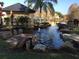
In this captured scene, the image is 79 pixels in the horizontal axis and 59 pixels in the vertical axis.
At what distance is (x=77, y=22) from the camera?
178ft

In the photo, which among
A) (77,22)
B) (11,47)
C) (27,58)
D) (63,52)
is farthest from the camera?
(77,22)

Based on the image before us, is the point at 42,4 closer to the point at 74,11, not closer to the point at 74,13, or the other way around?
the point at 74,11

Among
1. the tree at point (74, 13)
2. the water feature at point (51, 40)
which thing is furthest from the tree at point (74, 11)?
the water feature at point (51, 40)

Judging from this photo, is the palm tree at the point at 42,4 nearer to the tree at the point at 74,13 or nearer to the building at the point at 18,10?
the building at the point at 18,10

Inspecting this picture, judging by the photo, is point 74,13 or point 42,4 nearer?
point 42,4

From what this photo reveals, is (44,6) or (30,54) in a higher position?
(44,6)

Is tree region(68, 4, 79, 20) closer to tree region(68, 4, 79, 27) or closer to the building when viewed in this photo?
tree region(68, 4, 79, 27)

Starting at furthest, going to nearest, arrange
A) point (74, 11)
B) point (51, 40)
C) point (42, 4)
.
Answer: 1. point (74, 11)
2. point (42, 4)
3. point (51, 40)

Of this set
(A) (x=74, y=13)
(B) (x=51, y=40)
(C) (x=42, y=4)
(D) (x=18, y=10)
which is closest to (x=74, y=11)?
(A) (x=74, y=13)

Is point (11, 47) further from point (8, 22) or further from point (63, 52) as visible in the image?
point (8, 22)

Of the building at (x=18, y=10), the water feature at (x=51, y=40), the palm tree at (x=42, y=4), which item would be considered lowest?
the water feature at (x=51, y=40)

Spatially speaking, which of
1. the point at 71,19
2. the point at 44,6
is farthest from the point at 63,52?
the point at 71,19

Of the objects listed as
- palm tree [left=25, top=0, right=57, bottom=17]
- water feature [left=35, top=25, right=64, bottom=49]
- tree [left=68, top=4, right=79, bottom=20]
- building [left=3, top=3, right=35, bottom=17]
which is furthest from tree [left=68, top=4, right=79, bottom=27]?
water feature [left=35, top=25, right=64, bottom=49]

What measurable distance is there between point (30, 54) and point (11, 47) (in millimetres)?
2521
